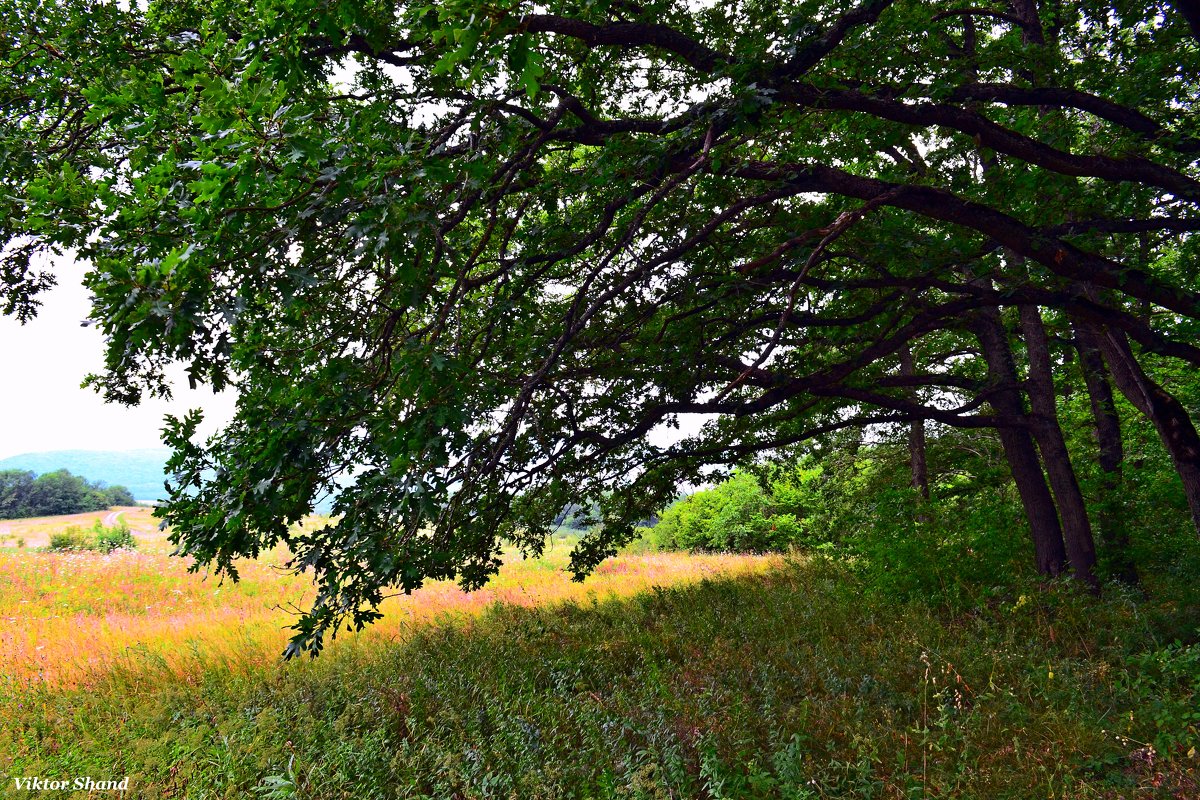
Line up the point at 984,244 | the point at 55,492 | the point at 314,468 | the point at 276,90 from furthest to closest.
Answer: the point at 55,492 < the point at 984,244 < the point at 314,468 < the point at 276,90

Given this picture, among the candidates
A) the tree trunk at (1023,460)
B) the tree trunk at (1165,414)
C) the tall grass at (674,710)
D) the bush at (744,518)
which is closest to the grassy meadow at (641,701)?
the tall grass at (674,710)

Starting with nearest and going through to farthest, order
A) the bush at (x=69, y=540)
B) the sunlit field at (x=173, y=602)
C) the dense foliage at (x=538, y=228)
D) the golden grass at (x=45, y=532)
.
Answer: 1. the dense foliage at (x=538, y=228)
2. the sunlit field at (x=173, y=602)
3. the bush at (x=69, y=540)
4. the golden grass at (x=45, y=532)

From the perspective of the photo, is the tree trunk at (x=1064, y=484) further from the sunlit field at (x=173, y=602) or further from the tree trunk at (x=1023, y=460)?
the sunlit field at (x=173, y=602)

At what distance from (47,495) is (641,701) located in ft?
186

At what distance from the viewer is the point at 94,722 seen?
21.5ft

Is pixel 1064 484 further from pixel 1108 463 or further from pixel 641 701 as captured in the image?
pixel 641 701

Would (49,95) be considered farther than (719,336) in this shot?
No

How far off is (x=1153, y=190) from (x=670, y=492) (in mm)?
6675

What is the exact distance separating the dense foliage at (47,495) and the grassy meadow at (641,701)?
142ft

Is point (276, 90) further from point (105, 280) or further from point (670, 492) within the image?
point (670, 492)

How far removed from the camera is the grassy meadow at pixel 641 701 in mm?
4469

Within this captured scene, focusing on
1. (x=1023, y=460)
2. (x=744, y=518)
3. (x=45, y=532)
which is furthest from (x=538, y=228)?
(x=45, y=532)

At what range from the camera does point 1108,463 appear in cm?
1081

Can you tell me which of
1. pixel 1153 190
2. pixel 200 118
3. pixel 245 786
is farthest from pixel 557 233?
pixel 1153 190
